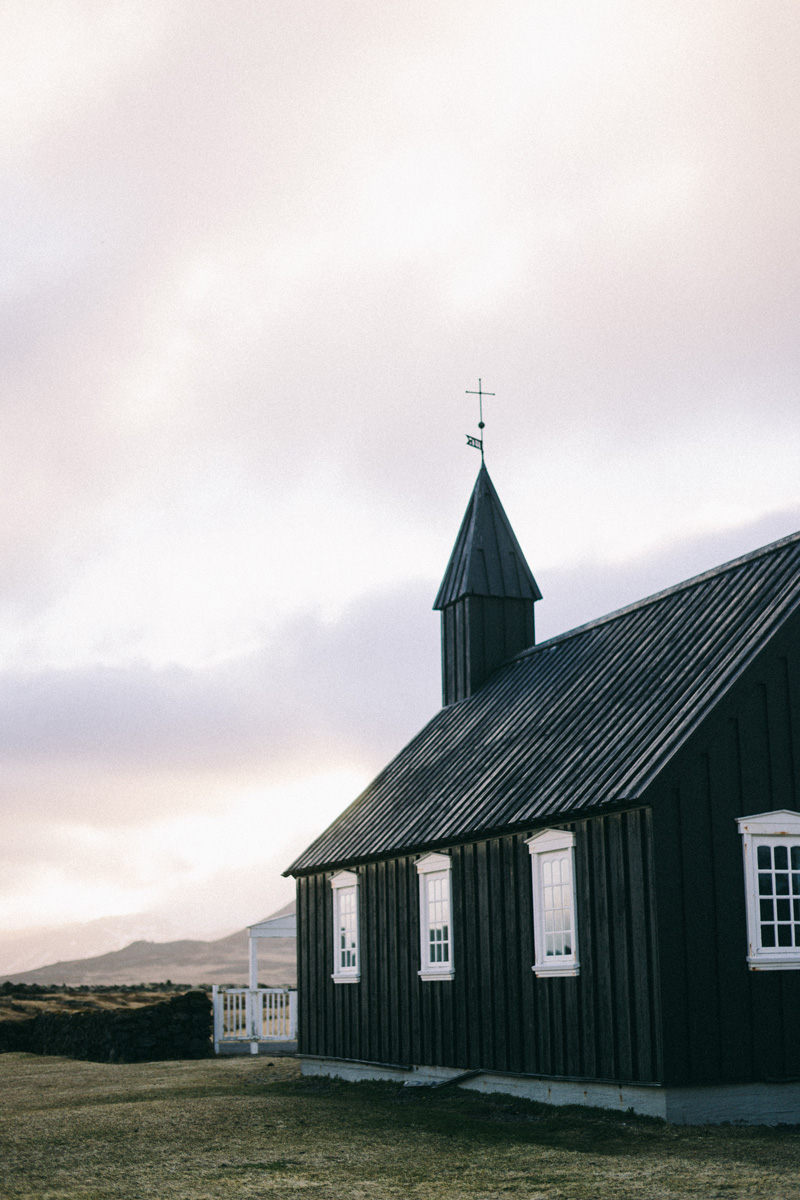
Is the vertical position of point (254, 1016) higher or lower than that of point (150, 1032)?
higher

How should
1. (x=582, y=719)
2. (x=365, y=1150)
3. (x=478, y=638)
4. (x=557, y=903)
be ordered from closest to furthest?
(x=365, y=1150)
(x=557, y=903)
(x=582, y=719)
(x=478, y=638)

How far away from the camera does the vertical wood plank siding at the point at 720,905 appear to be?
572 inches

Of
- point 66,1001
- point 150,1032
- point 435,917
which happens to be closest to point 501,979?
point 435,917

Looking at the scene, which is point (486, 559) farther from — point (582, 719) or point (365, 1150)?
point (365, 1150)

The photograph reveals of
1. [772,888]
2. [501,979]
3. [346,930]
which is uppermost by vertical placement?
[772,888]

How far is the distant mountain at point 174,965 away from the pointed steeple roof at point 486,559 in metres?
123

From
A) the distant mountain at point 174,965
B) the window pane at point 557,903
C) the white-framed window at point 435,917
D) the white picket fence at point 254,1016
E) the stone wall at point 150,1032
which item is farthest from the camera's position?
the distant mountain at point 174,965

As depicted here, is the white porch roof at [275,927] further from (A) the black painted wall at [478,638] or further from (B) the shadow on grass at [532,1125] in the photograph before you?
(B) the shadow on grass at [532,1125]

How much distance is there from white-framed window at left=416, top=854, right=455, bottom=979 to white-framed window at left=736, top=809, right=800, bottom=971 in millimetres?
5270

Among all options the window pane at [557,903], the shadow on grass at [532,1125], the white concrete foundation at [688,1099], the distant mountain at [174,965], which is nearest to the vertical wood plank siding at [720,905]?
the white concrete foundation at [688,1099]

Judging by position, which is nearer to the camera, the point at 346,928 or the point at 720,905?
the point at 720,905

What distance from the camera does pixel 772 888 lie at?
1529cm

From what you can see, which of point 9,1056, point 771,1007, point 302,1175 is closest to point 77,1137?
point 302,1175

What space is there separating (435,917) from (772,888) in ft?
19.6
